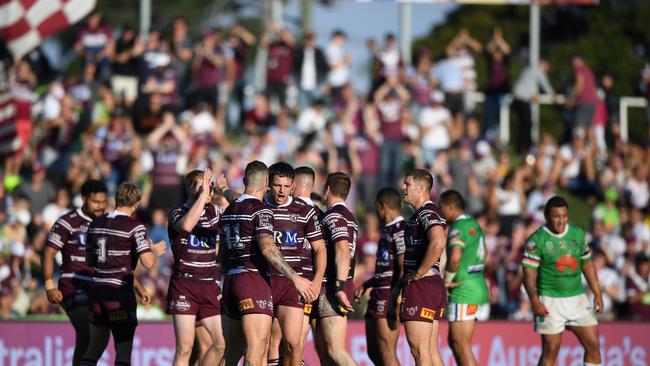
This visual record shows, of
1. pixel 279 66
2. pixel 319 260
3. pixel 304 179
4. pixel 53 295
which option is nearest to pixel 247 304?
pixel 319 260

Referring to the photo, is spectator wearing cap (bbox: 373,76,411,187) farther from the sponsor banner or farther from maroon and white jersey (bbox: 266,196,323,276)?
maroon and white jersey (bbox: 266,196,323,276)

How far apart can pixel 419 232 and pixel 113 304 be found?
3.59 metres

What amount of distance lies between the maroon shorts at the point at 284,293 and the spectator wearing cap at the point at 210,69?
12.4m

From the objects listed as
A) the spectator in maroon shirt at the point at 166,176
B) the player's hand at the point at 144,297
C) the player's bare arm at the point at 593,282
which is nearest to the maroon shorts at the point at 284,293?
the player's hand at the point at 144,297

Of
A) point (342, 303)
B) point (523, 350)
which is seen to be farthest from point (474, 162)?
point (342, 303)

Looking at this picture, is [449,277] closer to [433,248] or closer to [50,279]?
[433,248]

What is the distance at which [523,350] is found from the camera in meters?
18.7

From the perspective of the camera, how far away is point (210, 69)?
25938 millimetres

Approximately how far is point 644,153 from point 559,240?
12.5 m

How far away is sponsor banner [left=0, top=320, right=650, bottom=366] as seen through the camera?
56.3ft

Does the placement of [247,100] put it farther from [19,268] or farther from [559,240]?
[559,240]

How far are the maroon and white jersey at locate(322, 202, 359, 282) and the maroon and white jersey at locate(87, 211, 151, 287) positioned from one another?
204 cm

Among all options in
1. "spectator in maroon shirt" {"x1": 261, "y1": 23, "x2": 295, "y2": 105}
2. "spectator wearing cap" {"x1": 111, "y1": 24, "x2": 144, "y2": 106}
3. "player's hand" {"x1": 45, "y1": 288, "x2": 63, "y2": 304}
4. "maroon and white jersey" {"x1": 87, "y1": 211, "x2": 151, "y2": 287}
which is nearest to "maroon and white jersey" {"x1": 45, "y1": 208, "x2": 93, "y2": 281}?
"player's hand" {"x1": 45, "y1": 288, "x2": 63, "y2": 304}

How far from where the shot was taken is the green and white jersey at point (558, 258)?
15641mm
